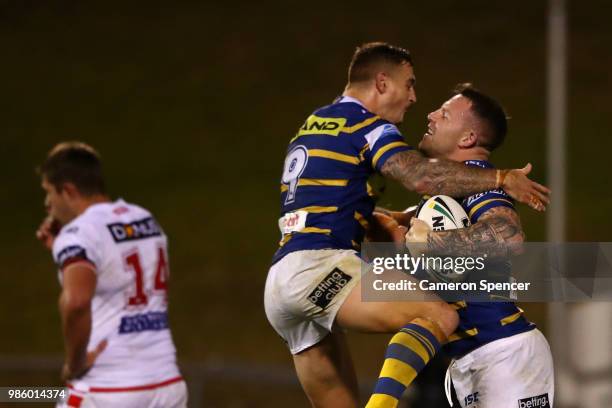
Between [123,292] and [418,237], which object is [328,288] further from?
[123,292]

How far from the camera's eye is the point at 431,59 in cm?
2723

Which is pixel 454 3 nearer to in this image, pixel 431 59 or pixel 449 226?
pixel 431 59

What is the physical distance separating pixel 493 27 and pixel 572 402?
18.8 metres

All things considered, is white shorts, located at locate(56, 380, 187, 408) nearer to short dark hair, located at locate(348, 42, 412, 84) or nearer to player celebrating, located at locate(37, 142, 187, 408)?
player celebrating, located at locate(37, 142, 187, 408)

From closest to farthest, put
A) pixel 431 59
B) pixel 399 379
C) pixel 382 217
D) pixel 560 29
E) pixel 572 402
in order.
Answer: pixel 399 379, pixel 382 217, pixel 572 402, pixel 560 29, pixel 431 59

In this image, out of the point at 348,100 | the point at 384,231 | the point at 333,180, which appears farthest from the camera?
the point at 384,231

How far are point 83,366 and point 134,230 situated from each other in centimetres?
87

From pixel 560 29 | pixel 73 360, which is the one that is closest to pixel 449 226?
pixel 73 360

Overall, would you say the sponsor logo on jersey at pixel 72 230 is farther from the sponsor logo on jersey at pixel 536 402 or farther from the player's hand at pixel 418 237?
the sponsor logo on jersey at pixel 536 402

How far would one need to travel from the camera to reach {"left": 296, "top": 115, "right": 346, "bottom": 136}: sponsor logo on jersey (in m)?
5.58

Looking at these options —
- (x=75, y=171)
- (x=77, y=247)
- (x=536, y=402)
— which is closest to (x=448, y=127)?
(x=536, y=402)

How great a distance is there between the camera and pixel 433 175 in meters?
5.28

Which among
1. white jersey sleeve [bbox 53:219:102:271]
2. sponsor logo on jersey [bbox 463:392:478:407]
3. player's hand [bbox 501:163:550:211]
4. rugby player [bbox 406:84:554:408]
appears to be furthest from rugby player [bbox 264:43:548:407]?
white jersey sleeve [bbox 53:219:102:271]

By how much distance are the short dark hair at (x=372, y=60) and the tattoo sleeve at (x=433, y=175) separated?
0.68 meters
